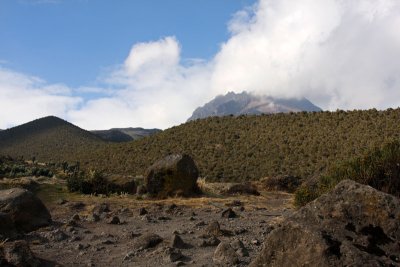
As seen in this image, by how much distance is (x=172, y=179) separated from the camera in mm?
22656

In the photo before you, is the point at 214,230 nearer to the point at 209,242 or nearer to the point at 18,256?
the point at 209,242

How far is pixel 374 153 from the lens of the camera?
42.5 feet

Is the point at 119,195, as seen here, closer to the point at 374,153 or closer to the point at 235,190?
the point at 235,190

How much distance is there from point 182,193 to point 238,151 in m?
31.9

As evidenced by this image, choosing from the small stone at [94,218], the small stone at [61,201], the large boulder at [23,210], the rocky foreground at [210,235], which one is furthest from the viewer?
the small stone at [61,201]

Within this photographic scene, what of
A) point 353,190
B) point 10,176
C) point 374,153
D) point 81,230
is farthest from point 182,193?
point 353,190

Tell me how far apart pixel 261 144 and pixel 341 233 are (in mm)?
48555

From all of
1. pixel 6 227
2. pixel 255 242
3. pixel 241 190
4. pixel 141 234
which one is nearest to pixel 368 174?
pixel 255 242

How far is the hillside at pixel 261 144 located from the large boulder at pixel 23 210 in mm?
30030

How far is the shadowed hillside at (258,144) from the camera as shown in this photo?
46281mm

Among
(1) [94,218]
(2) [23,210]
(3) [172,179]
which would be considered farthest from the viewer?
(3) [172,179]

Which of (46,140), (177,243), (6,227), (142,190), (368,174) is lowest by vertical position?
(177,243)

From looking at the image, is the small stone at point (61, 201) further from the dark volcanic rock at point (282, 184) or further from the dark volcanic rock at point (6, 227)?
the dark volcanic rock at point (282, 184)

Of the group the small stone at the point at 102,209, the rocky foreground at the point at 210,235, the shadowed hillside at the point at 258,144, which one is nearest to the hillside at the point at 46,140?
the shadowed hillside at the point at 258,144
